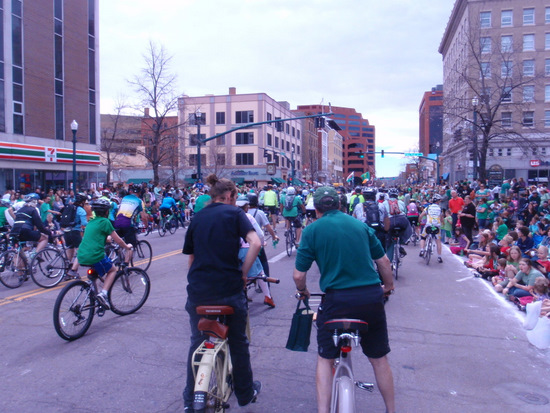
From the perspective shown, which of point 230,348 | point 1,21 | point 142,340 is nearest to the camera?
point 230,348

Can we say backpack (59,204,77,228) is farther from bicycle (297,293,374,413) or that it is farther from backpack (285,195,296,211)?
bicycle (297,293,374,413)

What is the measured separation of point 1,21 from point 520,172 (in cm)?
5148

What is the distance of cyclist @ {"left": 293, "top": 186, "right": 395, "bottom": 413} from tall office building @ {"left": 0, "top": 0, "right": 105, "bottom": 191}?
89.0 feet

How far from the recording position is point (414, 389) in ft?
16.6

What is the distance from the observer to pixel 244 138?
218 ft

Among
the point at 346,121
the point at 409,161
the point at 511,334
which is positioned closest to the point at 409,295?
the point at 511,334

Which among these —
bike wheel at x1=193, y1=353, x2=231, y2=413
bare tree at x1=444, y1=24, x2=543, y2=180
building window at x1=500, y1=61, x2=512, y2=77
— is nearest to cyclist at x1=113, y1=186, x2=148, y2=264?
bike wheel at x1=193, y1=353, x2=231, y2=413

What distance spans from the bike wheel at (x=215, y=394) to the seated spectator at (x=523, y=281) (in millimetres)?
6485

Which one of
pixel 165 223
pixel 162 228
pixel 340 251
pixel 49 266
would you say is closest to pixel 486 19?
pixel 165 223

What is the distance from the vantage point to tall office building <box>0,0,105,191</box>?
93.6 ft

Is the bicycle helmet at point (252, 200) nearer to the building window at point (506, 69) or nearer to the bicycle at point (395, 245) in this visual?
the bicycle at point (395, 245)

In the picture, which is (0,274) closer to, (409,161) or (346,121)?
(409,161)

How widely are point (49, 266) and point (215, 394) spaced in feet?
23.6

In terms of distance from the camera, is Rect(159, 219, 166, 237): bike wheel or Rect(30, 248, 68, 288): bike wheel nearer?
Rect(30, 248, 68, 288): bike wheel
